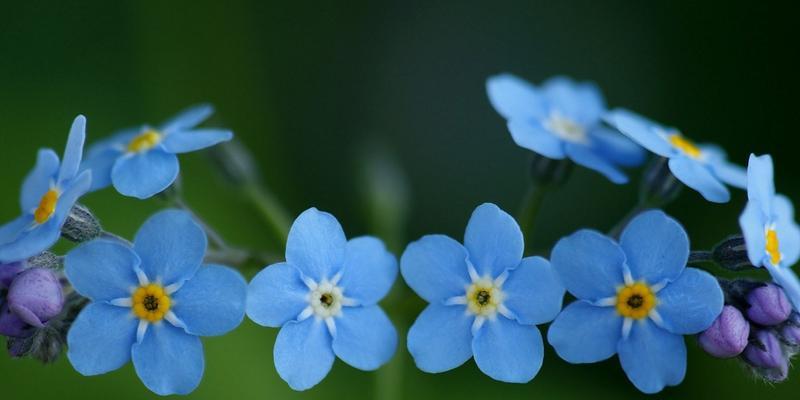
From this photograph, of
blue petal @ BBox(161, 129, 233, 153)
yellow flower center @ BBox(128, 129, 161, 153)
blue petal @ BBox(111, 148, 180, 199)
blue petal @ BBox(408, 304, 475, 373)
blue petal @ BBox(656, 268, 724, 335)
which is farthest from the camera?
yellow flower center @ BBox(128, 129, 161, 153)

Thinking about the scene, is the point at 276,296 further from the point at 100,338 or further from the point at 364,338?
the point at 100,338

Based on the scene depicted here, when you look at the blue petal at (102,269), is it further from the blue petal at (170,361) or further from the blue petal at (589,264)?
the blue petal at (589,264)

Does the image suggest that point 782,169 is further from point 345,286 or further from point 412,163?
point 345,286

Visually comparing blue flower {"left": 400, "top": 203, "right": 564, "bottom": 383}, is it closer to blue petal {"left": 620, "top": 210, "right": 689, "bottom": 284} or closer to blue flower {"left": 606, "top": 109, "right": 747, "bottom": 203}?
blue petal {"left": 620, "top": 210, "right": 689, "bottom": 284}

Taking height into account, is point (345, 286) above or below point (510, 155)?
above

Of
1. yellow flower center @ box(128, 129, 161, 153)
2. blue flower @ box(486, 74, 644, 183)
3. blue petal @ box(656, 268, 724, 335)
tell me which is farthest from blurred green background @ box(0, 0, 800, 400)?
blue petal @ box(656, 268, 724, 335)

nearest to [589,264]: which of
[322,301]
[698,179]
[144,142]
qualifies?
[698,179]

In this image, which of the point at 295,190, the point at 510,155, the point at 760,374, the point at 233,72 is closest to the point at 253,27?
the point at 233,72
